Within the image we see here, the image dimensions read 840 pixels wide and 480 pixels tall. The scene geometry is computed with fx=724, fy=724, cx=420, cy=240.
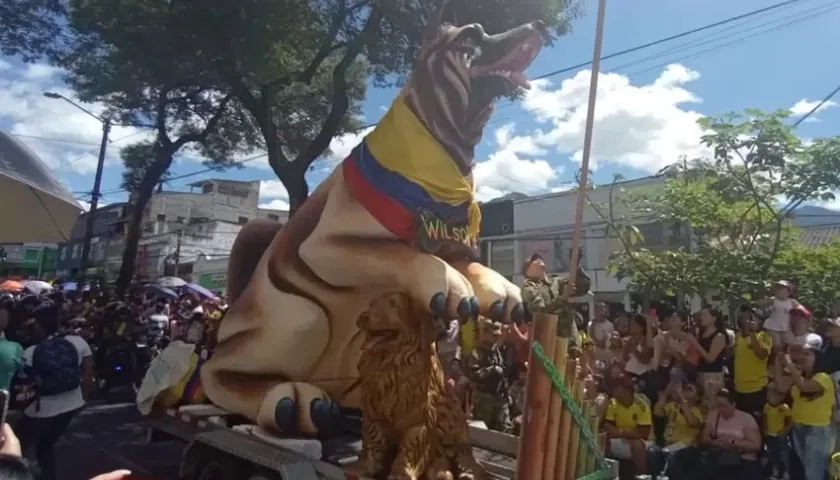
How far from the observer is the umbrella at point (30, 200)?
445cm

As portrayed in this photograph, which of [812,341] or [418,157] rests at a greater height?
[418,157]

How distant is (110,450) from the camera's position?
697cm

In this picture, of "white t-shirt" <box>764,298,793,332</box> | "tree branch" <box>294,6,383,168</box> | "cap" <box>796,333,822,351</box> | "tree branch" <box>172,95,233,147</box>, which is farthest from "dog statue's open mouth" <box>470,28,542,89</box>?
"tree branch" <box>172,95,233,147</box>

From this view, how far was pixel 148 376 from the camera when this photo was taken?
217 inches

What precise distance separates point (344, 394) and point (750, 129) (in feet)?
19.0

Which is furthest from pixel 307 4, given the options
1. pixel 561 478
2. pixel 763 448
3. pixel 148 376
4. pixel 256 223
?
pixel 561 478

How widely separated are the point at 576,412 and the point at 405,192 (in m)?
1.83

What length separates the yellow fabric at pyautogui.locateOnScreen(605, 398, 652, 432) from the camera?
18.0 ft

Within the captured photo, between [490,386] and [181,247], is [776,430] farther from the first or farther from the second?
[181,247]

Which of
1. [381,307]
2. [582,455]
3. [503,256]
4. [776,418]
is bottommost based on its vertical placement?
[776,418]

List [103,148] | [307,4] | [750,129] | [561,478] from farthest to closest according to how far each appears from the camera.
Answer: [103,148], [307,4], [750,129], [561,478]

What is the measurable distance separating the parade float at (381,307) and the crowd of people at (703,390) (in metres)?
0.68

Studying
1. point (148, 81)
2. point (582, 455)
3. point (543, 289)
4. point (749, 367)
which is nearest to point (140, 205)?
point (148, 81)

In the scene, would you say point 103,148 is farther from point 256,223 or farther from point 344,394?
point 344,394
